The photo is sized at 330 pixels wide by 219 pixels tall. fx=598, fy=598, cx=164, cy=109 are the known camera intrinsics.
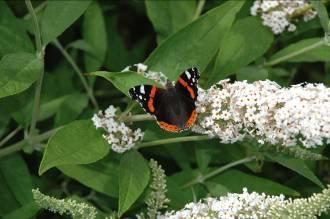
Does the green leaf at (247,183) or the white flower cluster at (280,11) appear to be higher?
the white flower cluster at (280,11)

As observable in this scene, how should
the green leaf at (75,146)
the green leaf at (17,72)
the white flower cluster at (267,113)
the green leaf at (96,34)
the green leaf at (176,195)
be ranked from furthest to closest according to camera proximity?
the green leaf at (96,34)
the green leaf at (176,195)
the green leaf at (17,72)
the green leaf at (75,146)
the white flower cluster at (267,113)

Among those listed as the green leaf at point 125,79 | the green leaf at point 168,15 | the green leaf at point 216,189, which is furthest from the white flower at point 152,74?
the green leaf at point 216,189

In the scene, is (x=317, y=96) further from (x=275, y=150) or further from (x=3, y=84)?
(x=3, y=84)

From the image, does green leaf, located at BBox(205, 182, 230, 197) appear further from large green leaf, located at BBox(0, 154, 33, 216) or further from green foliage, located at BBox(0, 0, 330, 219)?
large green leaf, located at BBox(0, 154, 33, 216)

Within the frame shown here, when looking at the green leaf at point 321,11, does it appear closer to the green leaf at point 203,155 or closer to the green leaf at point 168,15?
the green leaf at point 203,155

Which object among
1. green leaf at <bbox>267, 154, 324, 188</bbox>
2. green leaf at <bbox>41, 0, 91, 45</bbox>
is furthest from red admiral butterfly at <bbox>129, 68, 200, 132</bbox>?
green leaf at <bbox>41, 0, 91, 45</bbox>

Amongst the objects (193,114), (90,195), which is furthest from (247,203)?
(90,195)
